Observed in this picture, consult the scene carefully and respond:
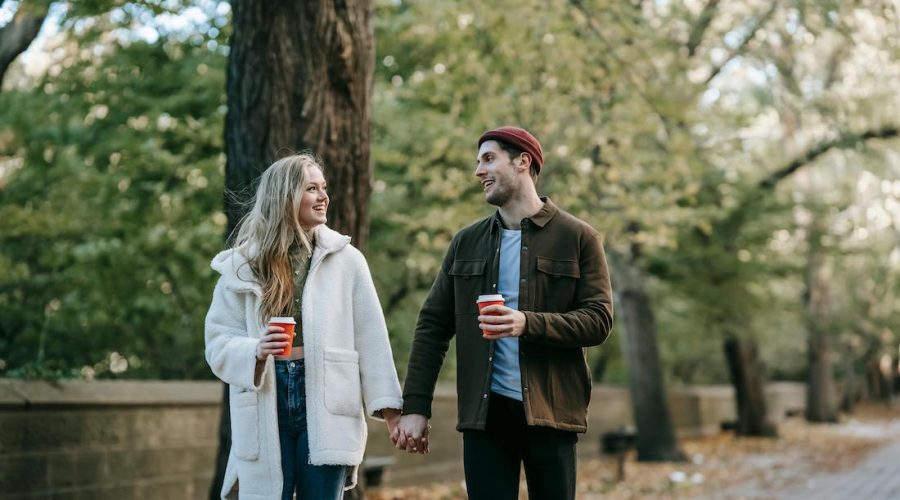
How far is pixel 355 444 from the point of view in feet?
12.8

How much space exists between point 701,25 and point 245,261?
45.1 ft

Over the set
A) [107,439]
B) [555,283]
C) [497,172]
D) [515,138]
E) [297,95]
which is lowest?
[107,439]

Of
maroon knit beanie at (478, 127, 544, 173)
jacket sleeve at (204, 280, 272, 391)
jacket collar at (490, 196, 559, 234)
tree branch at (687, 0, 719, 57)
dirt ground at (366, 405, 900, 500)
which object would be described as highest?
tree branch at (687, 0, 719, 57)

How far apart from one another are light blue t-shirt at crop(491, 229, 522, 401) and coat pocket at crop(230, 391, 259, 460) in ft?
3.12

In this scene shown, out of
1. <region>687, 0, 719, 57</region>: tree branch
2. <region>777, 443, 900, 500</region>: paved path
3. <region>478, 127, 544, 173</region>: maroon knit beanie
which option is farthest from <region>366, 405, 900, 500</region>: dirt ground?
<region>687, 0, 719, 57</region>: tree branch

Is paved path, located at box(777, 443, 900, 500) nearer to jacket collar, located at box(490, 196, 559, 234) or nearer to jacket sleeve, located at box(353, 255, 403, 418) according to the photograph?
jacket collar, located at box(490, 196, 559, 234)

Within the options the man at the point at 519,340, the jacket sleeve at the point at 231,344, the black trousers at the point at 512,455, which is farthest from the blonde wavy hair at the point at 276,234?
A: the black trousers at the point at 512,455

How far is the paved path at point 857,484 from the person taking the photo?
459 inches

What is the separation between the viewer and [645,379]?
54.7ft

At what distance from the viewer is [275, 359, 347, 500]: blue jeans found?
385cm

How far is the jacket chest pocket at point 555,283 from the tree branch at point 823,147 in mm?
13648

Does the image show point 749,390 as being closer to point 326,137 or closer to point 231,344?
point 326,137

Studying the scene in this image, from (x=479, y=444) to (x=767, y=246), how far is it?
13048 mm

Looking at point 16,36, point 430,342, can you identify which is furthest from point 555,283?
point 16,36
